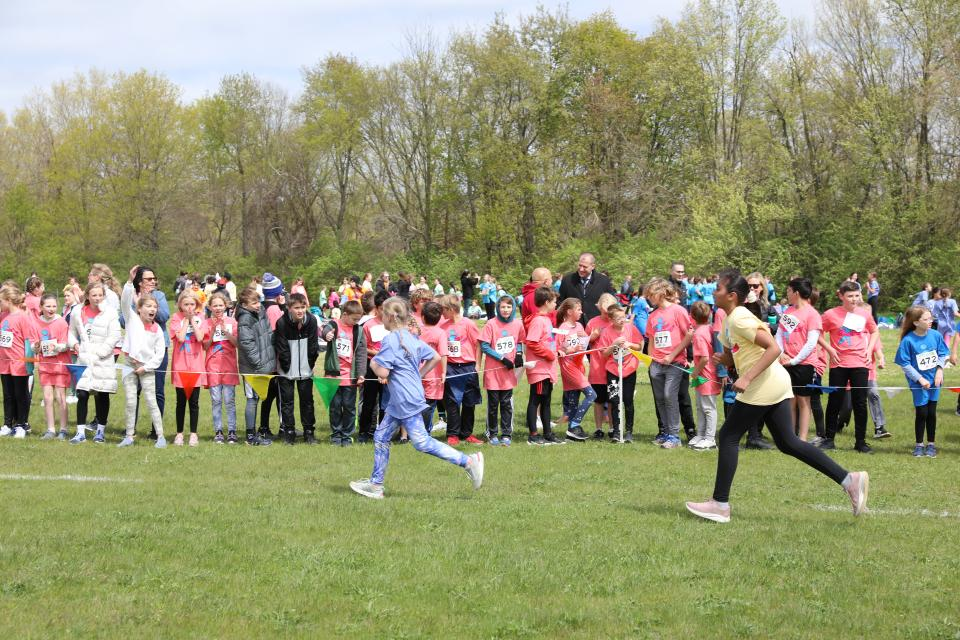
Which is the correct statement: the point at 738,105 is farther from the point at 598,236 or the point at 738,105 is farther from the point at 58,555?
→ the point at 58,555

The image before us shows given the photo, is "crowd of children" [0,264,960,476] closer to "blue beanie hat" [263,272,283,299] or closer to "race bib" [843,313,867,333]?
"race bib" [843,313,867,333]

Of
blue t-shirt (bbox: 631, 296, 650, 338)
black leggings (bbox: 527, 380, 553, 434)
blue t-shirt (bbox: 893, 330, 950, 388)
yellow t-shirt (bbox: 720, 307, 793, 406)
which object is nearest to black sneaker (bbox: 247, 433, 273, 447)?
black leggings (bbox: 527, 380, 553, 434)

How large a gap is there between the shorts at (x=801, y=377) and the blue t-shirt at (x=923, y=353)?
1.02 metres

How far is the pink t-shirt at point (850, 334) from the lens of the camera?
1159 centimetres

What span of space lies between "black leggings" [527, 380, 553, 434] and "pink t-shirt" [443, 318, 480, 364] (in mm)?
934

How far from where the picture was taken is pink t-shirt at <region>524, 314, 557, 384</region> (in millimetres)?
12234

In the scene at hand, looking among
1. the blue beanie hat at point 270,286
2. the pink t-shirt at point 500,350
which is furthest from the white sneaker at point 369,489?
the blue beanie hat at point 270,286

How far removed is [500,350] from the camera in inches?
481

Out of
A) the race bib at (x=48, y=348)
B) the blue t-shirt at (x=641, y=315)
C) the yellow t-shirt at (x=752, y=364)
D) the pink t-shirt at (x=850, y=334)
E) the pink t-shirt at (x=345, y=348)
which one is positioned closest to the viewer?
the yellow t-shirt at (x=752, y=364)

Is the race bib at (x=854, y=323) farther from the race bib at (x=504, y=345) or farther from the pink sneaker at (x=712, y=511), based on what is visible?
the pink sneaker at (x=712, y=511)

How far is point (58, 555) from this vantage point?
6449mm

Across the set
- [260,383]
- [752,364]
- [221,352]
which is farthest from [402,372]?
[221,352]

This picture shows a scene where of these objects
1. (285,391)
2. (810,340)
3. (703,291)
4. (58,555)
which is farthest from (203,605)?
(703,291)

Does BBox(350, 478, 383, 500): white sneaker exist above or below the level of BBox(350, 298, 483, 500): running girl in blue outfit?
below
